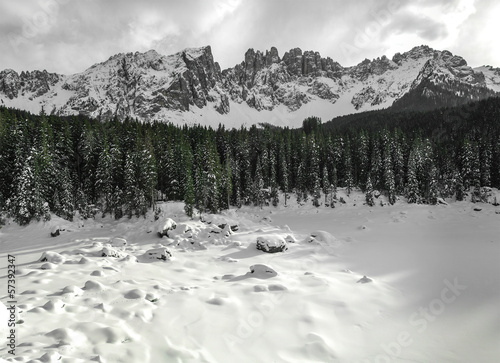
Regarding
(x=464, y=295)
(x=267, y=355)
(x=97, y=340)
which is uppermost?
(x=97, y=340)

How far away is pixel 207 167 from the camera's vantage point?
171 ft

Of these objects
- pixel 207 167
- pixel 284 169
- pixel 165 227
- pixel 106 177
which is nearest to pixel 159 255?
pixel 165 227

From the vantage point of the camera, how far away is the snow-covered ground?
8391 millimetres

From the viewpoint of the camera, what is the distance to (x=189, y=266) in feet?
68.4

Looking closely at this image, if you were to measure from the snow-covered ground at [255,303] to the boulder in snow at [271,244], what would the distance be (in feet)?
0.67

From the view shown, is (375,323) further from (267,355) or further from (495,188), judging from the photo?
(495,188)

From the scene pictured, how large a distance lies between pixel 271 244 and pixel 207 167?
29046mm

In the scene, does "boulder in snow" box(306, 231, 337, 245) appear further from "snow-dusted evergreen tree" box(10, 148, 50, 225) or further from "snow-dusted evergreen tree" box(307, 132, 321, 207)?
"snow-dusted evergreen tree" box(10, 148, 50, 225)

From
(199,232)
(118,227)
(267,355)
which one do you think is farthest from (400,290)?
(118,227)

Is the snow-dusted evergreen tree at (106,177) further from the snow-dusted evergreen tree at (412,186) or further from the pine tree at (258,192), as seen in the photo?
the snow-dusted evergreen tree at (412,186)

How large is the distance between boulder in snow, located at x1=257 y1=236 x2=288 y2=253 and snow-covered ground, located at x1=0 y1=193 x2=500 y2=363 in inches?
8.0

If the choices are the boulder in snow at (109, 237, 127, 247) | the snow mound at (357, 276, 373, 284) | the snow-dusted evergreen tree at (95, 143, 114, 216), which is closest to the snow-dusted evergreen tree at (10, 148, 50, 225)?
the snow-dusted evergreen tree at (95, 143, 114, 216)

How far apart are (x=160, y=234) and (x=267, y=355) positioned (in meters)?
25.5

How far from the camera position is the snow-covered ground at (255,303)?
839 cm
